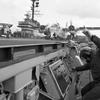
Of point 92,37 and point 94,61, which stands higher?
point 92,37

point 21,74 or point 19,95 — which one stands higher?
point 21,74

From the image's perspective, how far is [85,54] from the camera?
3877 millimetres

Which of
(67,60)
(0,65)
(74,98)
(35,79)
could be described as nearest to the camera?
(0,65)

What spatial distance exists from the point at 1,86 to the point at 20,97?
401 mm

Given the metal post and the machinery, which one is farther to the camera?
the metal post

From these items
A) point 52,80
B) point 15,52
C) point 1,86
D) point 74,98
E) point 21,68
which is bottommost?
point 74,98

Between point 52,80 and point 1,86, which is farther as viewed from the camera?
point 52,80

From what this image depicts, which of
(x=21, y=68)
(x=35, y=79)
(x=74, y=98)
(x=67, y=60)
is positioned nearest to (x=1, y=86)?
(x=21, y=68)

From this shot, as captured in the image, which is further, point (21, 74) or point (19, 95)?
point (19, 95)

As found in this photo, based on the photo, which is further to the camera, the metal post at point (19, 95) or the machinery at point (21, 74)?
the metal post at point (19, 95)

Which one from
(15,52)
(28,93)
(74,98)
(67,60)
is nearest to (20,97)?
(28,93)

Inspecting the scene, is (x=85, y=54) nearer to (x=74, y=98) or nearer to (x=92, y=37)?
(x=92, y=37)

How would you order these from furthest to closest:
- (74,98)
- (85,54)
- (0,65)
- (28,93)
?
(74,98) → (85,54) → (28,93) → (0,65)

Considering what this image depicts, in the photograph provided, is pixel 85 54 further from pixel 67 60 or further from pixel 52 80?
pixel 67 60
